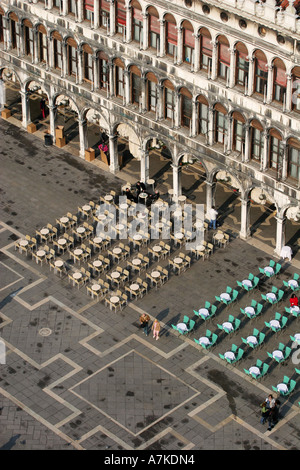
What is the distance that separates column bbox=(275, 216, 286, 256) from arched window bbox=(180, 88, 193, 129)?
42.6 feet

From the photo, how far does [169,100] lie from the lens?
121m

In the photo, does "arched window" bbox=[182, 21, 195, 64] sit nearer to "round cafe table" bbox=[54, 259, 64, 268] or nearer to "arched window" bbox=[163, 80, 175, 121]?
"arched window" bbox=[163, 80, 175, 121]

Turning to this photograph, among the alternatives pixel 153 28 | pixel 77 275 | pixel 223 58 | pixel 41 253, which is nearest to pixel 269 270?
pixel 77 275

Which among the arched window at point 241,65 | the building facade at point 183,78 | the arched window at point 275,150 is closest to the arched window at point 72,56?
the building facade at point 183,78

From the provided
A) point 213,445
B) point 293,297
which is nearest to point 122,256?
point 293,297

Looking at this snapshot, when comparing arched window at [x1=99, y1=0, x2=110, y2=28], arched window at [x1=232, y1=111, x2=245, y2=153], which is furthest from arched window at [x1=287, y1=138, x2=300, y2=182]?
arched window at [x1=99, y1=0, x2=110, y2=28]

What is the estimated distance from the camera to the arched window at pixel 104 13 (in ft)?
399

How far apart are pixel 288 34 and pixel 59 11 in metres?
30.7

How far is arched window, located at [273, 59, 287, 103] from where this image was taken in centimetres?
10819

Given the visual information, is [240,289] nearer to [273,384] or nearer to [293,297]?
[293,297]

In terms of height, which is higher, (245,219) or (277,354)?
(245,219)

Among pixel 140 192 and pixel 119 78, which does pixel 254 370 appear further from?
pixel 119 78

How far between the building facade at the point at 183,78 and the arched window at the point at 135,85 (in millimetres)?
147

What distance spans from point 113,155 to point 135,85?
881 centimetres
